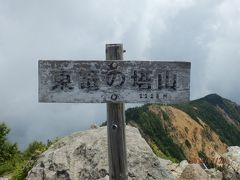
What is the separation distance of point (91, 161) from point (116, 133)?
5.78 meters

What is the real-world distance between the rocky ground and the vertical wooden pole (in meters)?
4.54

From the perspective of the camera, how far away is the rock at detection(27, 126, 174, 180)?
613 inches

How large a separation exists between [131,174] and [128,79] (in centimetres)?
584

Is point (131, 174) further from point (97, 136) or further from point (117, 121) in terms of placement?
point (117, 121)

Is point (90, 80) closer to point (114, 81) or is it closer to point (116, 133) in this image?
point (114, 81)

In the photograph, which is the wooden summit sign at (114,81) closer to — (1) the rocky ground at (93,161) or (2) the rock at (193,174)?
(1) the rocky ground at (93,161)

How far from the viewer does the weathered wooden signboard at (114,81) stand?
32.9 feet

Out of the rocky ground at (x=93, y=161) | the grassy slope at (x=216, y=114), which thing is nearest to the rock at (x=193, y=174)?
the rocky ground at (x=93, y=161)

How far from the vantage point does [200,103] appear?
167 meters

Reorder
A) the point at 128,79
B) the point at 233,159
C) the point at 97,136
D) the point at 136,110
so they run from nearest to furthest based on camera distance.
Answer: the point at 128,79 < the point at 97,136 < the point at 233,159 < the point at 136,110

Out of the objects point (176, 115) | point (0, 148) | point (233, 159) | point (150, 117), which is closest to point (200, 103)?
point (176, 115)

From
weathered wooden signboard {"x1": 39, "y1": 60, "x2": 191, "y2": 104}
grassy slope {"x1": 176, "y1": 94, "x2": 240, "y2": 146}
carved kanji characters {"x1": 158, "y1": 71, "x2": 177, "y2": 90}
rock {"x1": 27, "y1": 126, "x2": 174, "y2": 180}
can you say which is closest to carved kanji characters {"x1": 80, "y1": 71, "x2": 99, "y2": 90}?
weathered wooden signboard {"x1": 39, "y1": 60, "x2": 191, "y2": 104}

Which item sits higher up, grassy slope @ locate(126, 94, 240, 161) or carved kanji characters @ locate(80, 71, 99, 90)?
carved kanji characters @ locate(80, 71, 99, 90)

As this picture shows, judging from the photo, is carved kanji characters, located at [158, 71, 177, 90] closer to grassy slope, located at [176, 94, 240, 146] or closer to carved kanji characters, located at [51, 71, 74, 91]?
carved kanji characters, located at [51, 71, 74, 91]
